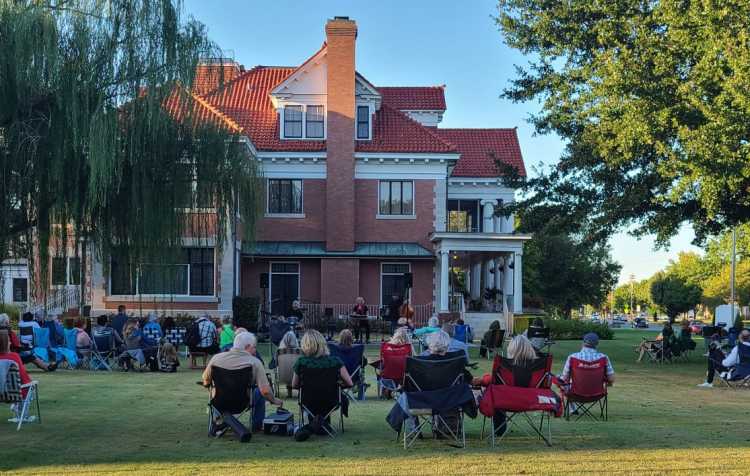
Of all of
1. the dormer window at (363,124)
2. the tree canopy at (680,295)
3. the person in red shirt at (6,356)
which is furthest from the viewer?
the tree canopy at (680,295)

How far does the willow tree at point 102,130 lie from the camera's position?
41.9 ft

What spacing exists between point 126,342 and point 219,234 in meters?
Result: 5.59

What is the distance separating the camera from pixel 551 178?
25594 millimetres

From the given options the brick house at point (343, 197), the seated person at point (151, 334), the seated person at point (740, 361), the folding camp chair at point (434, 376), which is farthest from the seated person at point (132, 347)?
the brick house at point (343, 197)

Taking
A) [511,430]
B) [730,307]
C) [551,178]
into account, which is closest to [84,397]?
[511,430]

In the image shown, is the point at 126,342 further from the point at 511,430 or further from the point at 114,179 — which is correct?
the point at 511,430

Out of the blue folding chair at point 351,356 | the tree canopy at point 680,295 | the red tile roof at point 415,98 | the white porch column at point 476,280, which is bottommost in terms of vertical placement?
the tree canopy at point 680,295

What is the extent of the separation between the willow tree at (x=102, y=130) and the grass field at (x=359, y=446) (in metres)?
2.65

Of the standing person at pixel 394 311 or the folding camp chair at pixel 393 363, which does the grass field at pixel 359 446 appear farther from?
the standing person at pixel 394 311

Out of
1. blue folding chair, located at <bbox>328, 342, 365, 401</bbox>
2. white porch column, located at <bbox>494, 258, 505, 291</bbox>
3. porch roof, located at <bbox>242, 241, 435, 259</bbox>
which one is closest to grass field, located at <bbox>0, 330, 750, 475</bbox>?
blue folding chair, located at <bbox>328, 342, 365, 401</bbox>

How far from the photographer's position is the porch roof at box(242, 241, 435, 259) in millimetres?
37000

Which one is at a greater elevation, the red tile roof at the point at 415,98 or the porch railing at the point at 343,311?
the red tile roof at the point at 415,98

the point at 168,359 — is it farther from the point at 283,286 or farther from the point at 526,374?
the point at 283,286

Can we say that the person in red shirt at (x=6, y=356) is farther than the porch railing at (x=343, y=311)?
No
